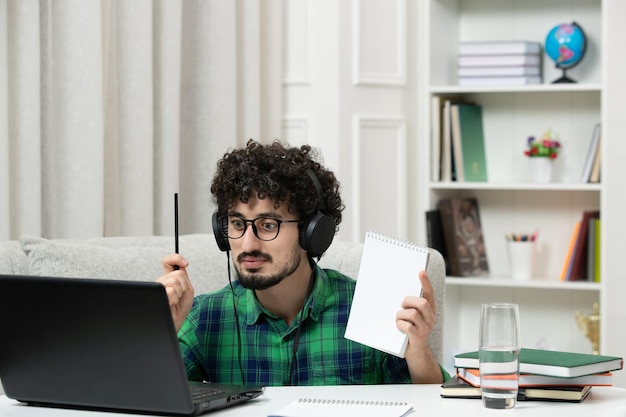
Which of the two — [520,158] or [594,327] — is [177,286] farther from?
[520,158]

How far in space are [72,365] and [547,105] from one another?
8.76 feet

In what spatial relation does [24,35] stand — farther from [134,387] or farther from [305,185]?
[134,387]

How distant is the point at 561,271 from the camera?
12.1ft

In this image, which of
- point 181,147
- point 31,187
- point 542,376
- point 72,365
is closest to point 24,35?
point 31,187

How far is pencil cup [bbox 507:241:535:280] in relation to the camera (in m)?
3.56

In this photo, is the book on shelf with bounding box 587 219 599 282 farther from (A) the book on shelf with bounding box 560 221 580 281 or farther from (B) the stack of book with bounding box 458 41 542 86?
(B) the stack of book with bounding box 458 41 542 86

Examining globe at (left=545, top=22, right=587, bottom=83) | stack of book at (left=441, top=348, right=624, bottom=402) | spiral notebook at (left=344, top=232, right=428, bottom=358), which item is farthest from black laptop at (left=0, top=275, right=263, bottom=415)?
globe at (left=545, top=22, right=587, bottom=83)

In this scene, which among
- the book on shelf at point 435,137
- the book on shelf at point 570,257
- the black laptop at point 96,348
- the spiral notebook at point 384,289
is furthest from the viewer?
the book on shelf at point 435,137

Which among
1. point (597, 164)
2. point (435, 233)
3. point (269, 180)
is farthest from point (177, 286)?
point (597, 164)

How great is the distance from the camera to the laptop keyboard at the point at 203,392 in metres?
1.42

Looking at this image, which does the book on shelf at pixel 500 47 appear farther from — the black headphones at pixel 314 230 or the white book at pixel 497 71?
the black headphones at pixel 314 230

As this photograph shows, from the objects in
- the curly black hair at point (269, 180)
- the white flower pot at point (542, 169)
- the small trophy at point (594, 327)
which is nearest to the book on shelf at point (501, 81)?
the white flower pot at point (542, 169)

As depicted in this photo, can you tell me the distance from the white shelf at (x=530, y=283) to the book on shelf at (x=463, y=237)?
0.05m

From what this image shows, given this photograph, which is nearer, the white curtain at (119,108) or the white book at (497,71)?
the white curtain at (119,108)
